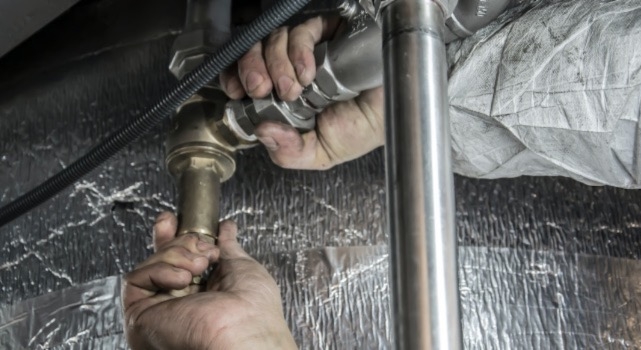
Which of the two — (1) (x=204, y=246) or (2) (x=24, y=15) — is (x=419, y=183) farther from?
(2) (x=24, y=15)

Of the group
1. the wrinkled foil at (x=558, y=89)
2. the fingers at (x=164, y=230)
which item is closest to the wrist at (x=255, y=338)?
the fingers at (x=164, y=230)

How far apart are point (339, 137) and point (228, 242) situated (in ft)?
0.46

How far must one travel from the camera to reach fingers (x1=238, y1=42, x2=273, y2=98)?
625 mm

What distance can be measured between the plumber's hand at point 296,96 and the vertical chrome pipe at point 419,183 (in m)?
0.22

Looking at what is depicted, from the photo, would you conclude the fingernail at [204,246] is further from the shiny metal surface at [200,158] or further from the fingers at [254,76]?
the fingers at [254,76]

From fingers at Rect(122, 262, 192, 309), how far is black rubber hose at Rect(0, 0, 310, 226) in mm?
107

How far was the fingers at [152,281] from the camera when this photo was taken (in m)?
0.58

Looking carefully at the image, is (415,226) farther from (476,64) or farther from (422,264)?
(476,64)

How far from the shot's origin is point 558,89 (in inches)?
21.1

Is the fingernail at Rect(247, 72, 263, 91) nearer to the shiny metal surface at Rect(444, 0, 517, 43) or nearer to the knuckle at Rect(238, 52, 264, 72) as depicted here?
the knuckle at Rect(238, 52, 264, 72)

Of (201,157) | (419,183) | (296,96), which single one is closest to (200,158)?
(201,157)

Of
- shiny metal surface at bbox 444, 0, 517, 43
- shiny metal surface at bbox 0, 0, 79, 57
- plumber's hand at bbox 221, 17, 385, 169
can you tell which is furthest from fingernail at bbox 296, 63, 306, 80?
shiny metal surface at bbox 0, 0, 79, 57

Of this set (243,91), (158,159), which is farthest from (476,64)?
(158,159)

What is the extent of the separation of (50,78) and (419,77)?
1.82 feet
